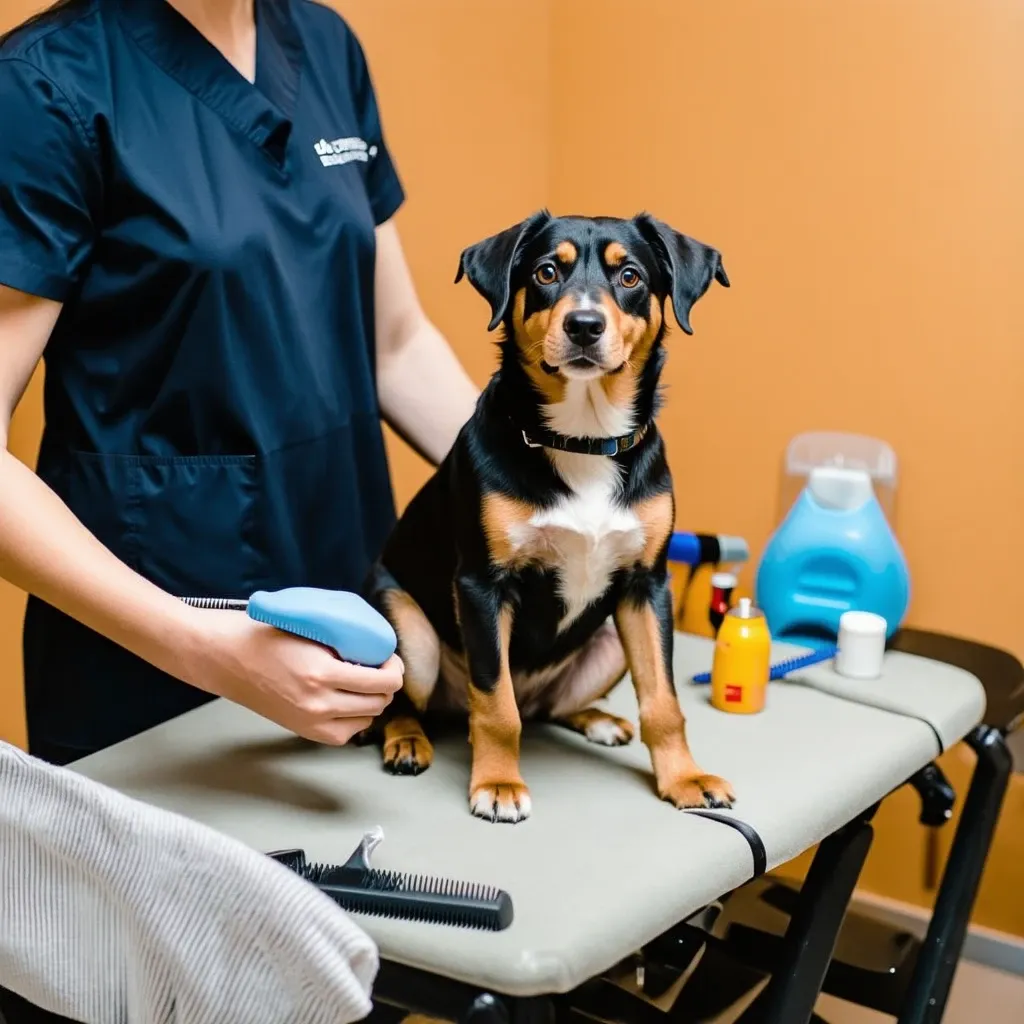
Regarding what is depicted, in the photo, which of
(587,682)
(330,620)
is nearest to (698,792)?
(587,682)

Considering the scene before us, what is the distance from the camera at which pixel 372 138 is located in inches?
51.9

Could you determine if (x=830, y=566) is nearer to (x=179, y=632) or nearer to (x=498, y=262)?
(x=498, y=262)

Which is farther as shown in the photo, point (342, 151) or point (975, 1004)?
point (975, 1004)

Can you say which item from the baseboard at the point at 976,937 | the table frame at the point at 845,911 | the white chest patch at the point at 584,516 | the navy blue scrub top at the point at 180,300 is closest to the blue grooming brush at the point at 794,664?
the table frame at the point at 845,911

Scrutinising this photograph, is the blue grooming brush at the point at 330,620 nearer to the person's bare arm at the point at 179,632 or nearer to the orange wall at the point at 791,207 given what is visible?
the person's bare arm at the point at 179,632

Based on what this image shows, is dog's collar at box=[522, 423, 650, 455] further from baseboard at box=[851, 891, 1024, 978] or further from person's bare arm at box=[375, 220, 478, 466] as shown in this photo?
baseboard at box=[851, 891, 1024, 978]

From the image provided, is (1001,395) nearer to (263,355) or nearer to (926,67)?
(926,67)

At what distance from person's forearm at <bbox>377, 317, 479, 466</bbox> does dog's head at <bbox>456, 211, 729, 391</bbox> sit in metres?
0.31

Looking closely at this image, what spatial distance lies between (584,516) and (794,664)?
41 centimetres

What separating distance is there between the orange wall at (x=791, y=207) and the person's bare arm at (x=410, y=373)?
1.52ft

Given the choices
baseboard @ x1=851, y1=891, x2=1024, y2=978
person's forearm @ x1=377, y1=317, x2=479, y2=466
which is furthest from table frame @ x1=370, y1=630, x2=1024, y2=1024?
person's forearm @ x1=377, y1=317, x2=479, y2=466

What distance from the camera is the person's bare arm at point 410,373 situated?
1327 millimetres

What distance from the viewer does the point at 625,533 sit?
992mm

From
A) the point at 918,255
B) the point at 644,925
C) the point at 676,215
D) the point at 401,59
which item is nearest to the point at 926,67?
the point at 918,255
